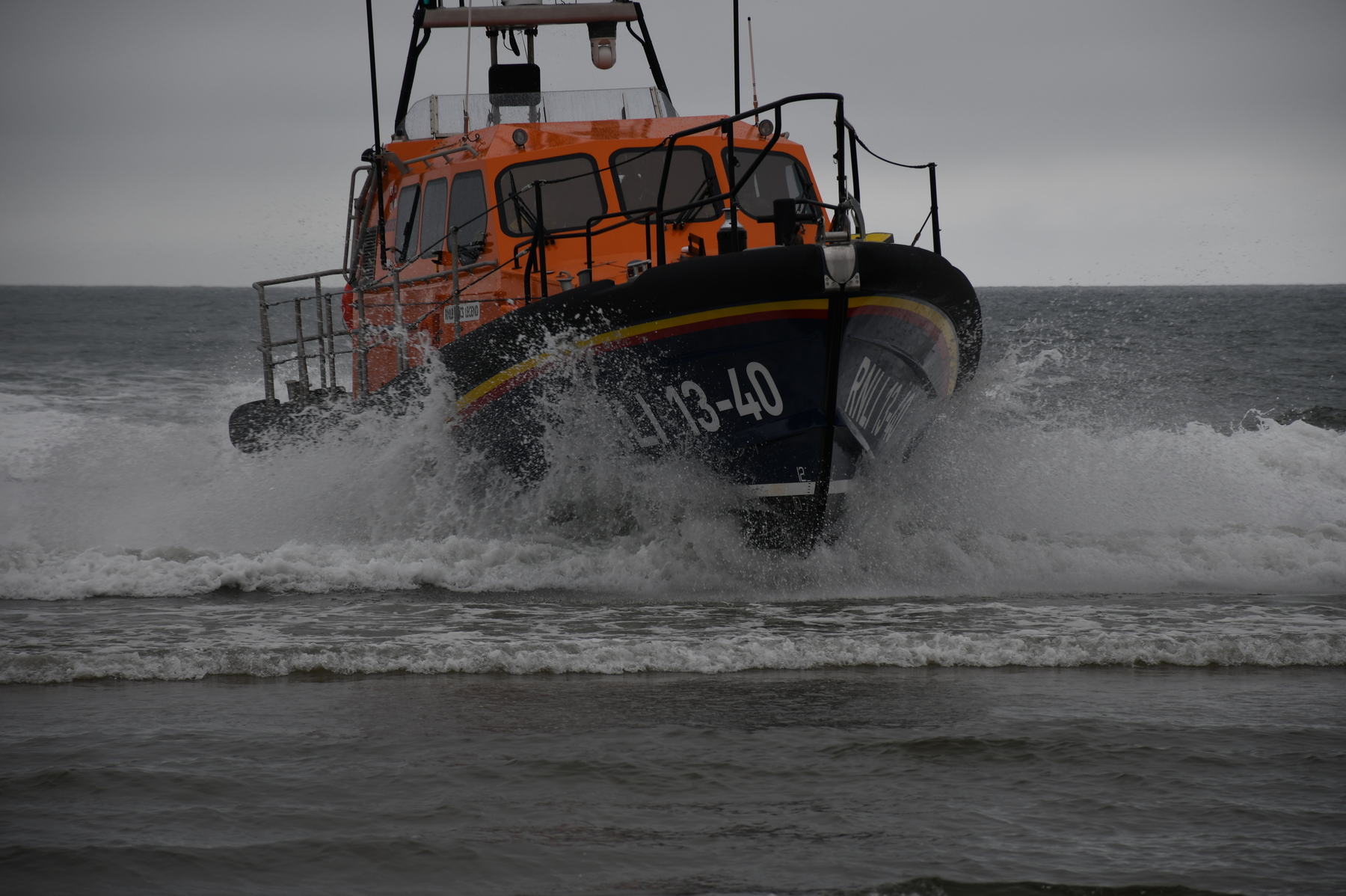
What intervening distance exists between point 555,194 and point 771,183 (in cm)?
137

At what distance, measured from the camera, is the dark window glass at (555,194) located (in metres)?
7.00

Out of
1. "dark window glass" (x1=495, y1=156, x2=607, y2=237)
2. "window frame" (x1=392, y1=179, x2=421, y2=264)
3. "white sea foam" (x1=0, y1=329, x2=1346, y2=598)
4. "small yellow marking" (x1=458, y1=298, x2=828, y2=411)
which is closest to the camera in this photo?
"small yellow marking" (x1=458, y1=298, x2=828, y2=411)

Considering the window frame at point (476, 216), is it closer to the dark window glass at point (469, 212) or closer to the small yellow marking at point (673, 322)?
the dark window glass at point (469, 212)

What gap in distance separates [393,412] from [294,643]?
2.37 meters

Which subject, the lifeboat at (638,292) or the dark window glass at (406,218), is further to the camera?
the dark window glass at (406,218)

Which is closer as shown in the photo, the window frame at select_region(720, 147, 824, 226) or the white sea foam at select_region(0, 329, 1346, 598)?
the white sea foam at select_region(0, 329, 1346, 598)

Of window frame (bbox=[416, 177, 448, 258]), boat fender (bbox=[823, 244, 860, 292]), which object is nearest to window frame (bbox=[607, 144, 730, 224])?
window frame (bbox=[416, 177, 448, 258])

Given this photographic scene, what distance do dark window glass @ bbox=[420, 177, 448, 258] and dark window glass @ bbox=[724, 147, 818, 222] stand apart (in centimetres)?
178

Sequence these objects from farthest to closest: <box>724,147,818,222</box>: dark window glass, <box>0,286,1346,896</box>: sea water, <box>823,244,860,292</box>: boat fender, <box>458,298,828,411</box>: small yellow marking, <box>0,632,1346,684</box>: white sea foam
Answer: <box>724,147,818,222</box>: dark window glass, <box>458,298,828,411</box>: small yellow marking, <box>823,244,860,292</box>: boat fender, <box>0,632,1346,684</box>: white sea foam, <box>0,286,1346,896</box>: sea water

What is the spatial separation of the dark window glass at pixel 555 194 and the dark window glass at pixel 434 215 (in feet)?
1.68

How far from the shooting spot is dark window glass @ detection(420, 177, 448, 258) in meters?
7.38

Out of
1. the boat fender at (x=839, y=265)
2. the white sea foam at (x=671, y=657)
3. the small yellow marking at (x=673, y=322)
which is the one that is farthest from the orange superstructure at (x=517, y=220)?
the white sea foam at (x=671, y=657)

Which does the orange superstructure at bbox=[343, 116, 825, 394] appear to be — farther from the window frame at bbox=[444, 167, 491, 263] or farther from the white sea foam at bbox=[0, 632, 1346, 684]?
the white sea foam at bbox=[0, 632, 1346, 684]

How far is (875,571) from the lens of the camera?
6387 mm
